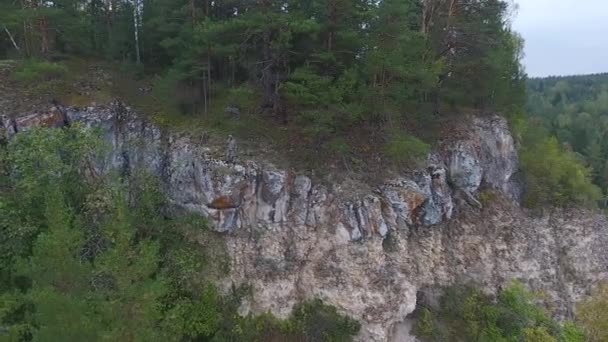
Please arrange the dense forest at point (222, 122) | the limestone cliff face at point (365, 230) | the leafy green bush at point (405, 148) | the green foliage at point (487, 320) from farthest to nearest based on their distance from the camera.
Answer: the green foliage at point (487, 320)
the leafy green bush at point (405, 148)
the limestone cliff face at point (365, 230)
the dense forest at point (222, 122)

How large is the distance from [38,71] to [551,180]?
2437 cm

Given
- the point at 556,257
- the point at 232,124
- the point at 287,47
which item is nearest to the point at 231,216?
the point at 232,124

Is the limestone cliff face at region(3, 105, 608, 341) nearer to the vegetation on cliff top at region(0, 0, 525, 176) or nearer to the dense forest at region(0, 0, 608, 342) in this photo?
the dense forest at region(0, 0, 608, 342)

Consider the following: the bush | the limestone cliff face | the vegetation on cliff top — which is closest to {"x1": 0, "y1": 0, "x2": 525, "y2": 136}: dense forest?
the vegetation on cliff top

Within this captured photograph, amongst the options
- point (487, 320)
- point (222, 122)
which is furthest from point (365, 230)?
point (222, 122)

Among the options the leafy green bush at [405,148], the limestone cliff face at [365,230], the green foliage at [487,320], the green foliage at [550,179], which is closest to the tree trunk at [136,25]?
the limestone cliff face at [365,230]

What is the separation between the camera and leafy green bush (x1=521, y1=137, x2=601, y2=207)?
2120cm

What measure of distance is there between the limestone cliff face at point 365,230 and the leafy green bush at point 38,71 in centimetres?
201

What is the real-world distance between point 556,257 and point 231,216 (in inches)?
585

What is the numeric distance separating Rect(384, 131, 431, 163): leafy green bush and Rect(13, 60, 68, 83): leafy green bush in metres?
14.6

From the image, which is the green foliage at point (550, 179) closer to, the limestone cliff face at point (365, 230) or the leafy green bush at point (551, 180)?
the leafy green bush at point (551, 180)

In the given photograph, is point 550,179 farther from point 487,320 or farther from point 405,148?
point 405,148

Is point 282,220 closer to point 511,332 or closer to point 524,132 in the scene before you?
point 511,332

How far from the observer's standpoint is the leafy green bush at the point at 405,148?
53.2 ft
